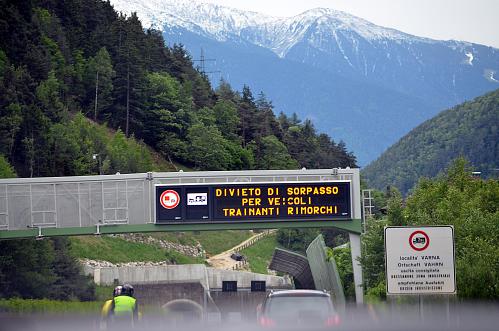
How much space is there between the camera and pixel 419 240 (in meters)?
30.7

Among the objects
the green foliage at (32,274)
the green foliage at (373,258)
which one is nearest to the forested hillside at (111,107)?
the green foliage at (32,274)

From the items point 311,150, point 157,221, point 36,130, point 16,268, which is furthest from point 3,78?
point 311,150

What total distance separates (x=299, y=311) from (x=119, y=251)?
80.2 metres

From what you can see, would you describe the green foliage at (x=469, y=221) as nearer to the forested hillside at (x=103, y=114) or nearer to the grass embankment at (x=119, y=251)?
the forested hillside at (x=103, y=114)

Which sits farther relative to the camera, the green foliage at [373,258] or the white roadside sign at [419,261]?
the green foliage at [373,258]

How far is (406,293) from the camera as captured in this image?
3045cm

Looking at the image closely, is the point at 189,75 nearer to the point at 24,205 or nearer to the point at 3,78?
the point at 3,78

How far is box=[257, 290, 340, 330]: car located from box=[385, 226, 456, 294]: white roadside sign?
7.20 meters

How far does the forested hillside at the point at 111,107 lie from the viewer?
10862 centimetres

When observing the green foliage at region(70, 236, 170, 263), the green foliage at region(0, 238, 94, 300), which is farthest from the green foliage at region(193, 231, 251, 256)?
the green foliage at region(0, 238, 94, 300)

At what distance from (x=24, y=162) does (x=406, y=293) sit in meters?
80.2

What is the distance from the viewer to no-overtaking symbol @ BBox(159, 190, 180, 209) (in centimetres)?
6166

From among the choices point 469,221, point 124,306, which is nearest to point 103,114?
point 469,221

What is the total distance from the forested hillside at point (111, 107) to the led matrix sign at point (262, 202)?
42401 mm
